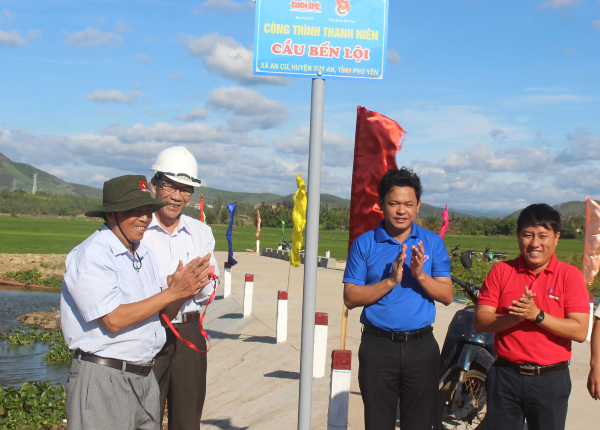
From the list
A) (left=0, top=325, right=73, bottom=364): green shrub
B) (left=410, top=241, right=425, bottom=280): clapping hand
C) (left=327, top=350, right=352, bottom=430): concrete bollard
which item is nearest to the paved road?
(left=327, top=350, right=352, bottom=430): concrete bollard

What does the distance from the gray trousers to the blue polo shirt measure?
57.1 inches

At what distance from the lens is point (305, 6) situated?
289cm

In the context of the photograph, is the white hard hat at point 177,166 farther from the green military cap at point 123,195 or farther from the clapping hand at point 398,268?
the clapping hand at point 398,268

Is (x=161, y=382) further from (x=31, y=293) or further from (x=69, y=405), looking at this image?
(x=31, y=293)

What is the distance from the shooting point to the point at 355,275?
349 centimetres

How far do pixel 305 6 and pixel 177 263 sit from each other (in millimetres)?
1951

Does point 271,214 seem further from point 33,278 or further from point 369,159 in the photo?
point 369,159

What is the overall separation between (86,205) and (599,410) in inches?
7812

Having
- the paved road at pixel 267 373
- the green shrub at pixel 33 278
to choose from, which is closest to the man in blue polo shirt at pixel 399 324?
the paved road at pixel 267 373

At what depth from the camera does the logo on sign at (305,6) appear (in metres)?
2.89

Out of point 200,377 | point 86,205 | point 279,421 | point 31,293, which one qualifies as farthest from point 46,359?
point 86,205

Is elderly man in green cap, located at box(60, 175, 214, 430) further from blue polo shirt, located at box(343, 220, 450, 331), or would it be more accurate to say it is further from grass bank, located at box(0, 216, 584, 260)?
grass bank, located at box(0, 216, 584, 260)

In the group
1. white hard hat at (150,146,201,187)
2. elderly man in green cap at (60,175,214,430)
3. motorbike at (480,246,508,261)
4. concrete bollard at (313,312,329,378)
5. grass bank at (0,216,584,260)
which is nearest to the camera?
elderly man in green cap at (60,175,214,430)

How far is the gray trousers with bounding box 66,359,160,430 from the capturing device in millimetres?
2725
